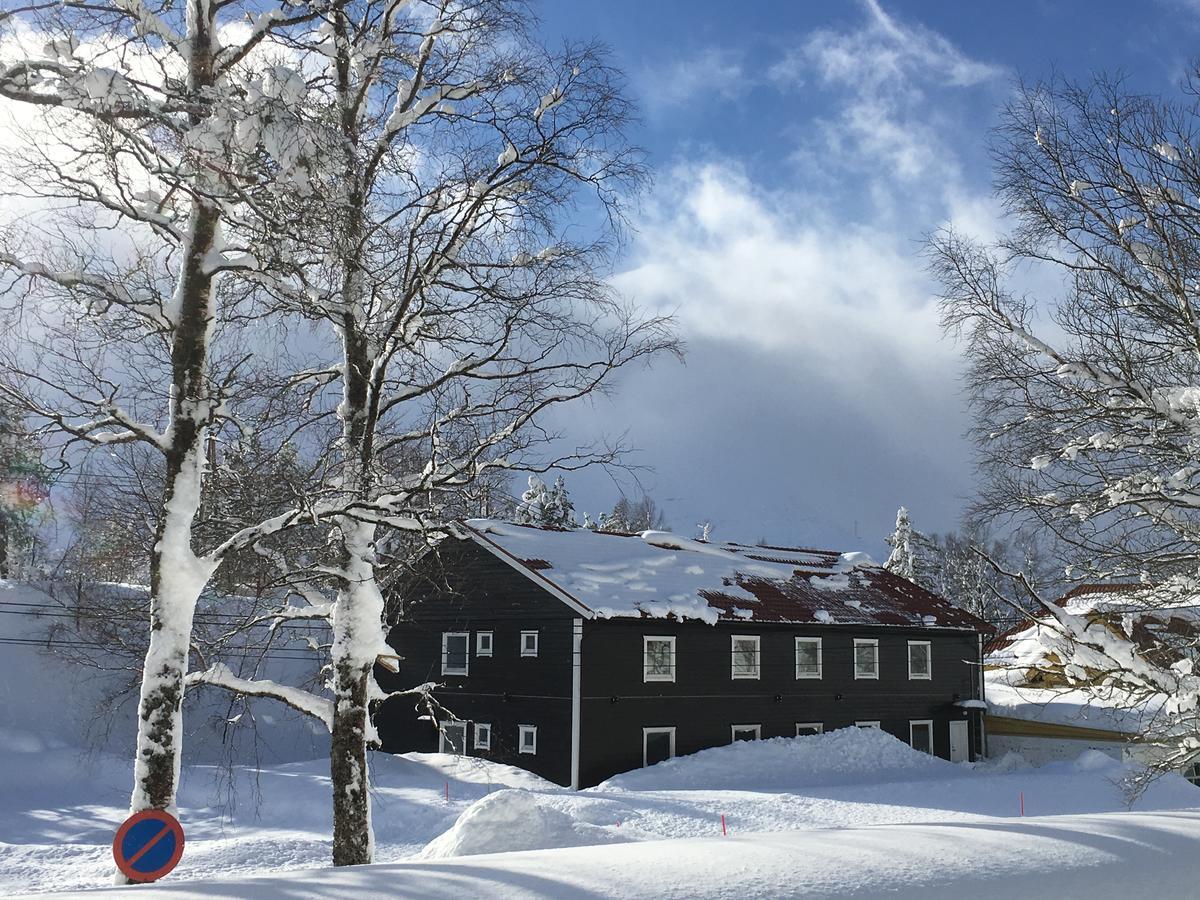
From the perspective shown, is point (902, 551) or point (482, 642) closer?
point (482, 642)

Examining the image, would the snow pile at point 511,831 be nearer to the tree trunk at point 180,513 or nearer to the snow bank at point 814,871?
the tree trunk at point 180,513

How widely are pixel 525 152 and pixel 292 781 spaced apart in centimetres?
2099

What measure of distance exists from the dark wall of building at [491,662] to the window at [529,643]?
0.15 metres

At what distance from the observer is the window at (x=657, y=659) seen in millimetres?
30500

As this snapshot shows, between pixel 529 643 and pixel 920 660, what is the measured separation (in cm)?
1609

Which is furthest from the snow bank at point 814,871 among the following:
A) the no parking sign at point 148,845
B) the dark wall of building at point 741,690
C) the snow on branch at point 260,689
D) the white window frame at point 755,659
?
the white window frame at point 755,659

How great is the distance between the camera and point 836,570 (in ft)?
134

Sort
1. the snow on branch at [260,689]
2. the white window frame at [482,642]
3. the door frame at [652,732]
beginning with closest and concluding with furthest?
the snow on branch at [260,689] < the door frame at [652,732] < the white window frame at [482,642]

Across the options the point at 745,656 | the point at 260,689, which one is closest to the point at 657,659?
the point at 745,656

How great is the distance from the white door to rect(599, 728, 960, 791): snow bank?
5.08 m

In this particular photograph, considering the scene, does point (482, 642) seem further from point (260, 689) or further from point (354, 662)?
point (260, 689)

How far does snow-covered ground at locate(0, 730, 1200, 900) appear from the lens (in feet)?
16.4

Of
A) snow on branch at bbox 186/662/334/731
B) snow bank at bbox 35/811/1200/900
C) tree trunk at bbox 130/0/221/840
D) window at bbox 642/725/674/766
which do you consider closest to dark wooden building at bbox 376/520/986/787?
window at bbox 642/725/674/766

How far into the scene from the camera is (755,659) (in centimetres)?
3319
